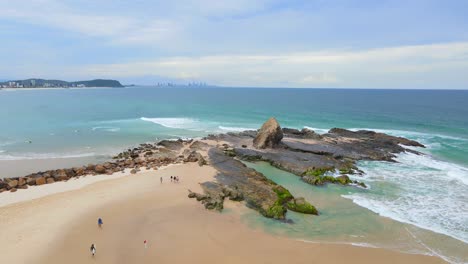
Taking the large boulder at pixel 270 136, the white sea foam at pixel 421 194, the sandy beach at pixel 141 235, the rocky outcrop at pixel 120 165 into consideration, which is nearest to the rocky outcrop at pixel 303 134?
the large boulder at pixel 270 136

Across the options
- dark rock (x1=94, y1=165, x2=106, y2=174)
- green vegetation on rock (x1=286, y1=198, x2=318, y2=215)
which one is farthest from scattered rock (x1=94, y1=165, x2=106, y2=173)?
green vegetation on rock (x1=286, y1=198, x2=318, y2=215)

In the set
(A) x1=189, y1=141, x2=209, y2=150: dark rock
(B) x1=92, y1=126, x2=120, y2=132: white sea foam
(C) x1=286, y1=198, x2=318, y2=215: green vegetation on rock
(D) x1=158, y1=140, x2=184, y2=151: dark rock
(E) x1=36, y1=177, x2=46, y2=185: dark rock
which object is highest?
(A) x1=189, y1=141, x2=209, y2=150: dark rock

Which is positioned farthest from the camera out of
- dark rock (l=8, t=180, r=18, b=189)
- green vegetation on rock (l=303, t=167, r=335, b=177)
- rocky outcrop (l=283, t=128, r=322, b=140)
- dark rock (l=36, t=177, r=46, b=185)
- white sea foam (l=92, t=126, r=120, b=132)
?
white sea foam (l=92, t=126, r=120, b=132)

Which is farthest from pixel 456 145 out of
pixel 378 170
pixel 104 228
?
pixel 104 228

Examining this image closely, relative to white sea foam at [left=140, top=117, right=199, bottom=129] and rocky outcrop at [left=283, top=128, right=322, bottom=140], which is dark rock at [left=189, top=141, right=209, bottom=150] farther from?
white sea foam at [left=140, top=117, right=199, bottom=129]

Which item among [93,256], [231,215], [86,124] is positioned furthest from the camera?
[86,124]

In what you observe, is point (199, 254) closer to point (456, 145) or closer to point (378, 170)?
point (378, 170)

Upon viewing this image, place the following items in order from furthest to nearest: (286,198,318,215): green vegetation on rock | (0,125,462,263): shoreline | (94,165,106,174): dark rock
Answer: (94,165,106,174): dark rock
(0,125,462,263): shoreline
(286,198,318,215): green vegetation on rock
